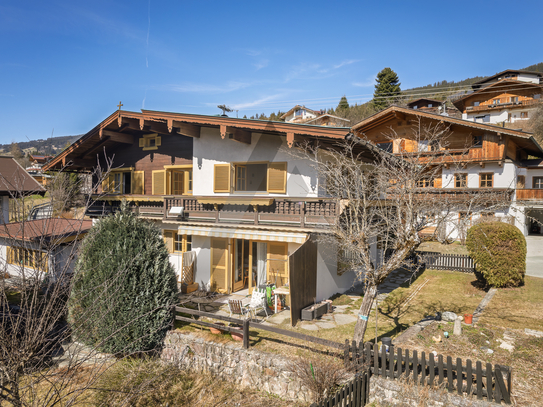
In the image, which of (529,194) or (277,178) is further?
(529,194)

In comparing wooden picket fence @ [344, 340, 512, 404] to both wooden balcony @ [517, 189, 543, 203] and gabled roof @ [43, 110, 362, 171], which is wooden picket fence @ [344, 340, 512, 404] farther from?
wooden balcony @ [517, 189, 543, 203]

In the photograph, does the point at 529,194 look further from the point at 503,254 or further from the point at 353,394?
the point at 353,394

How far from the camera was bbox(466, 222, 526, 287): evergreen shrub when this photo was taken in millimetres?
14250

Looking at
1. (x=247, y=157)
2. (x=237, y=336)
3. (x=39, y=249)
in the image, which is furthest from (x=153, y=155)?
(x=39, y=249)

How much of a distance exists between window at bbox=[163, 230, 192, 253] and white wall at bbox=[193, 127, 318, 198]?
7.87 ft

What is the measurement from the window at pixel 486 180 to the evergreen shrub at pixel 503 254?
53.0 feet

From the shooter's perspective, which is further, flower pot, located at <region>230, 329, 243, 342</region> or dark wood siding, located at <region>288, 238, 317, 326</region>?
dark wood siding, located at <region>288, 238, 317, 326</region>

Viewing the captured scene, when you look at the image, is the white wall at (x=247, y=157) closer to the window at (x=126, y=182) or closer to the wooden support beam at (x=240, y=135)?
the wooden support beam at (x=240, y=135)

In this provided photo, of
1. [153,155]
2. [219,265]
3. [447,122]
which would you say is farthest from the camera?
[447,122]

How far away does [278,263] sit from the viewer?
14000mm

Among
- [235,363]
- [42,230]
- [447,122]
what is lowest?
[235,363]

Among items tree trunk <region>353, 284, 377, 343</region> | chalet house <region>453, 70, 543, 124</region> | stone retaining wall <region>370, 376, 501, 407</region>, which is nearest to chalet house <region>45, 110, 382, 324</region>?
tree trunk <region>353, 284, 377, 343</region>

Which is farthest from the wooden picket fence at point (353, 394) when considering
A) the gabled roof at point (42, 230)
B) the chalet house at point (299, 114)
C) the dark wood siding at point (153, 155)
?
the chalet house at point (299, 114)

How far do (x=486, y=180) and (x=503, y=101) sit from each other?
33294 millimetres
